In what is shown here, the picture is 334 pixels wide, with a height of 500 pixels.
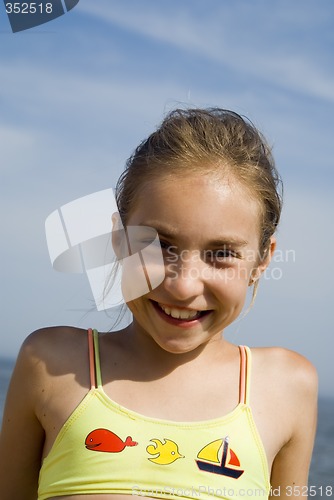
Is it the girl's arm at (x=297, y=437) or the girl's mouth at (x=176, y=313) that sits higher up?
the girl's mouth at (x=176, y=313)

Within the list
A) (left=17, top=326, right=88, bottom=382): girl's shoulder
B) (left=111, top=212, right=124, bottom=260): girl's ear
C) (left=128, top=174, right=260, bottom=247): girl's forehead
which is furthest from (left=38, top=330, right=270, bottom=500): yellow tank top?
(left=128, top=174, right=260, bottom=247): girl's forehead

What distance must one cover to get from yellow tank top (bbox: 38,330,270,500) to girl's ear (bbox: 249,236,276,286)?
45 cm

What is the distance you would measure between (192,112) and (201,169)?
377 millimetres

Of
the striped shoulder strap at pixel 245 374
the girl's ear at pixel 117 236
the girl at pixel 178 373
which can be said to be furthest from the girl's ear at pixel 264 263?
the girl's ear at pixel 117 236

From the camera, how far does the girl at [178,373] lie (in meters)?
2.34

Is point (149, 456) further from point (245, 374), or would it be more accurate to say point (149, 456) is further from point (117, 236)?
point (117, 236)

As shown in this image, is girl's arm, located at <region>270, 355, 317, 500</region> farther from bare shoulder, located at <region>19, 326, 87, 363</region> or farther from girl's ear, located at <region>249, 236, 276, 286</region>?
bare shoulder, located at <region>19, 326, 87, 363</region>

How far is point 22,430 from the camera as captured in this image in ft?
8.26

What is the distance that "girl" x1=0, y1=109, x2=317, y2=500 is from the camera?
2.34m

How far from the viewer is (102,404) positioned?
7.93ft

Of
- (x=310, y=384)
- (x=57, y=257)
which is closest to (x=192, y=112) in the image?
(x=57, y=257)

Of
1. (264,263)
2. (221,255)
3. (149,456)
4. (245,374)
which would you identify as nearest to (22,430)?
(149,456)

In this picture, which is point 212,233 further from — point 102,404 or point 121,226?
point 102,404

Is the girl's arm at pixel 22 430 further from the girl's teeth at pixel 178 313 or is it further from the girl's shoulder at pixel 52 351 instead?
the girl's teeth at pixel 178 313
